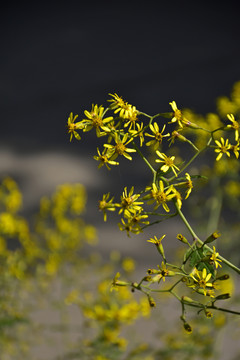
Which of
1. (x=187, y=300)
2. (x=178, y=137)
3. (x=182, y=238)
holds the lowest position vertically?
(x=187, y=300)

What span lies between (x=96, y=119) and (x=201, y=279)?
0.48 m

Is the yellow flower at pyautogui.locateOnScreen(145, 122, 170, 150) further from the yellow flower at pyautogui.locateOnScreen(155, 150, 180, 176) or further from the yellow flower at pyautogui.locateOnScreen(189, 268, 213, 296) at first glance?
the yellow flower at pyautogui.locateOnScreen(189, 268, 213, 296)

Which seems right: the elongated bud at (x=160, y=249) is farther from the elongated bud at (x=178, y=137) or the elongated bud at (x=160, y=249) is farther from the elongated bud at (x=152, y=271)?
the elongated bud at (x=178, y=137)

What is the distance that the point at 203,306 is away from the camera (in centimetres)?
111

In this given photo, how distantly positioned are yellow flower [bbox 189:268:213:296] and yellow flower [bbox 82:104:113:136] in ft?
1.40

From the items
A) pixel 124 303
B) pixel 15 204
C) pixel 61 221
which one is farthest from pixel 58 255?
pixel 124 303

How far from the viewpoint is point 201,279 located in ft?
3.53

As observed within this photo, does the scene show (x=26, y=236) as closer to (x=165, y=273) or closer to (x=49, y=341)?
(x=49, y=341)

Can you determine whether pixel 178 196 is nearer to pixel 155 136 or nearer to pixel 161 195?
pixel 161 195

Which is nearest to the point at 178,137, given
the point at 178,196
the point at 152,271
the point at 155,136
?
the point at 155,136

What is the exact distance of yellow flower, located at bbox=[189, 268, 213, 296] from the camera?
3.46 feet

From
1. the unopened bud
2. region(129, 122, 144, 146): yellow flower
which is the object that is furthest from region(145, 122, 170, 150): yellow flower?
the unopened bud

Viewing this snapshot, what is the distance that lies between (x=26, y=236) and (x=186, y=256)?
3015 millimetres

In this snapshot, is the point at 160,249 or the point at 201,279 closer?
the point at 201,279
